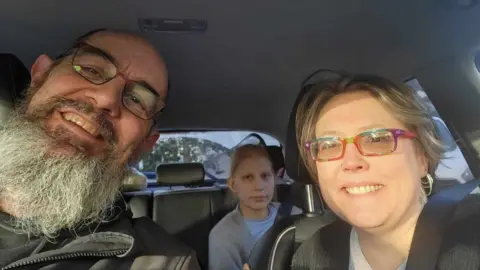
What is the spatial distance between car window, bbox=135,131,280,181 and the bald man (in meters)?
1.74

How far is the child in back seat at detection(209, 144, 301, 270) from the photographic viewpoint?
319 centimetres

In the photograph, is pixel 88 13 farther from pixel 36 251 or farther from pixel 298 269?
pixel 298 269

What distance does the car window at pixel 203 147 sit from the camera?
408cm

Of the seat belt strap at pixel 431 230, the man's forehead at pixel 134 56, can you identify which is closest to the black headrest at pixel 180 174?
the man's forehead at pixel 134 56

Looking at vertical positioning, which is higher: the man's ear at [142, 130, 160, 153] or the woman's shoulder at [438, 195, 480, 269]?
the man's ear at [142, 130, 160, 153]

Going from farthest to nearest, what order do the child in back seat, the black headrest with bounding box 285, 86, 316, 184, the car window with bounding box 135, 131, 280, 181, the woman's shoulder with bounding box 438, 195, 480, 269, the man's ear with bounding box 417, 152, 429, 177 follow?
the car window with bounding box 135, 131, 280, 181 → the child in back seat → the black headrest with bounding box 285, 86, 316, 184 → the man's ear with bounding box 417, 152, 429, 177 → the woman's shoulder with bounding box 438, 195, 480, 269

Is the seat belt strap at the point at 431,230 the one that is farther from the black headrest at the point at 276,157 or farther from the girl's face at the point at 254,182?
the black headrest at the point at 276,157

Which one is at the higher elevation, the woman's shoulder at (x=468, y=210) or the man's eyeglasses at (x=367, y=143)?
the man's eyeglasses at (x=367, y=143)

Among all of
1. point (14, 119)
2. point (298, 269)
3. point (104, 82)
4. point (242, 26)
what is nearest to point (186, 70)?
point (242, 26)

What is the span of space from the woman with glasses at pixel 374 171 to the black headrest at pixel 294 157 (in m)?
0.16

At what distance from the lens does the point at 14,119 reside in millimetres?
2023

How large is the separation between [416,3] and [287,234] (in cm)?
117

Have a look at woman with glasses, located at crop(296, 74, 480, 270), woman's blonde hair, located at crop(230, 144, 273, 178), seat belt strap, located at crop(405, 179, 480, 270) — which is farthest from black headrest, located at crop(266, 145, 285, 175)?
seat belt strap, located at crop(405, 179, 480, 270)

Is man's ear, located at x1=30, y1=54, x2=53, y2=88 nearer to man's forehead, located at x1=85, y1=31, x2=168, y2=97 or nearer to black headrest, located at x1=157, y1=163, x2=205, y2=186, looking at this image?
man's forehead, located at x1=85, y1=31, x2=168, y2=97
